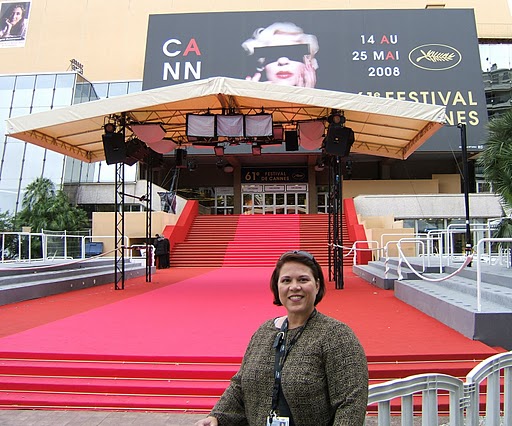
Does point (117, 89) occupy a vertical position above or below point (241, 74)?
above

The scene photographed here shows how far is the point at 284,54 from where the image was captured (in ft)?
100

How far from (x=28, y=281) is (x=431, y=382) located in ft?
36.8

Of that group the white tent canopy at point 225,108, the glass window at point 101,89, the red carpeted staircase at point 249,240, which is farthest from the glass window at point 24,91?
the white tent canopy at point 225,108

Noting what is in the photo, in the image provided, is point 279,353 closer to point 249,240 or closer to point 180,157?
point 180,157

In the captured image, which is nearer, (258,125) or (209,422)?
(209,422)

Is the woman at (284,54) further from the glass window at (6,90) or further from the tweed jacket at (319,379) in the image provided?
the tweed jacket at (319,379)

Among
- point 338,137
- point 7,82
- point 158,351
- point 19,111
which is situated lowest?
point 158,351

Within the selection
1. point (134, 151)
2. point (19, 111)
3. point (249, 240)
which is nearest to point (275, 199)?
point (249, 240)

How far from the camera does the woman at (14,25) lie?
149 feet

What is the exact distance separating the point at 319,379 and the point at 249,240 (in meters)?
22.6

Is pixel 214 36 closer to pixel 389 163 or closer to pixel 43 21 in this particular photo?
pixel 389 163

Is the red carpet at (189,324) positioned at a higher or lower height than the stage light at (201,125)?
lower

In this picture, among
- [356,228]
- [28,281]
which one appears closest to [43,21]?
[356,228]

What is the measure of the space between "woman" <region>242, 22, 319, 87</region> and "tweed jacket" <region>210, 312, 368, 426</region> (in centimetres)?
2852
